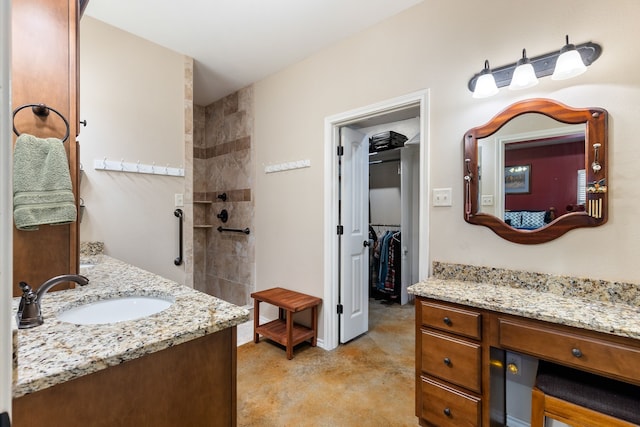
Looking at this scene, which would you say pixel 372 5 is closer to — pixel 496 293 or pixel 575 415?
pixel 496 293

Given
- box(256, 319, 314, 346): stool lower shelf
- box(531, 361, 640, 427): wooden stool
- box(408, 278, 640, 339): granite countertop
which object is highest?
box(408, 278, 640, 339): granite countertop

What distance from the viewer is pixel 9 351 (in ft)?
1.16

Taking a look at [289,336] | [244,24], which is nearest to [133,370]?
[289,336]

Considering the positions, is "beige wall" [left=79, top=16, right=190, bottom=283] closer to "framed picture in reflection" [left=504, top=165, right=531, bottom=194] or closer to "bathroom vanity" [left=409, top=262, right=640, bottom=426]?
"bathroom vanity" [left=409, top=262, right=640, bottom=426]

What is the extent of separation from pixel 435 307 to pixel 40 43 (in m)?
2.20

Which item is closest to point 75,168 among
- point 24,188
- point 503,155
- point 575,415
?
point 24,188

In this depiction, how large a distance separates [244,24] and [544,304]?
2600 millimetres

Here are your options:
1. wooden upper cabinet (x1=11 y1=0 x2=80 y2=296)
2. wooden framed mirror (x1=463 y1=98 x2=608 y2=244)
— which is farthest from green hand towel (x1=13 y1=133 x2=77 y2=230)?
wooden framed mirror (x1=463 y1=98 x2=608 y2=244)

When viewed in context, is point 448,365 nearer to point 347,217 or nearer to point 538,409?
point 538,409

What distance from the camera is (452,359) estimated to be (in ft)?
5.02

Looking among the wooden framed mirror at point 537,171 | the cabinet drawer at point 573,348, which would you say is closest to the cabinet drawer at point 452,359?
the cabinet drawer at point 573,348

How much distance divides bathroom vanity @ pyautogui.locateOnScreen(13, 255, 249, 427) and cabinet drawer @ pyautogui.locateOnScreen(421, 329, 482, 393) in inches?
42.2

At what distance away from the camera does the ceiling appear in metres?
2.07

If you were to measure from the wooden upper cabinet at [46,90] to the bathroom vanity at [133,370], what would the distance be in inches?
8.6
